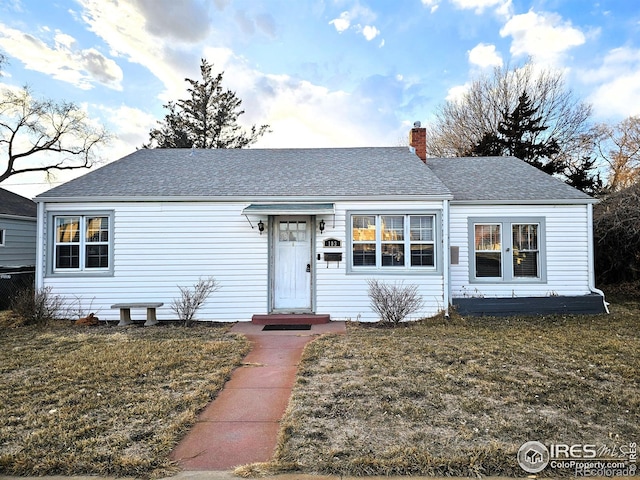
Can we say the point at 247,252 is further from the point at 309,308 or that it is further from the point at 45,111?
the point at 45,111

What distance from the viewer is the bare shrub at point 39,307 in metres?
8.42

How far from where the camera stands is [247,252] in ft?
28.8

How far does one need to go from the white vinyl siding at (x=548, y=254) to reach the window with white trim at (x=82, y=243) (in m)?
8.85

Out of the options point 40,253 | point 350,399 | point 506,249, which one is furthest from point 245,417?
point 506,249

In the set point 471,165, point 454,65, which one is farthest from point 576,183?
point 471,165

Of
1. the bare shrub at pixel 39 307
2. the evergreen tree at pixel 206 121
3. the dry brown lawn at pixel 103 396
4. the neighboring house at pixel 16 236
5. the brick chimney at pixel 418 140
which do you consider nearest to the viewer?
the dry brown lawn at pixel 103 396

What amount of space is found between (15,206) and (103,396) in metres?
14.8

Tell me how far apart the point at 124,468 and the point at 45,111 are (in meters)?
24.1

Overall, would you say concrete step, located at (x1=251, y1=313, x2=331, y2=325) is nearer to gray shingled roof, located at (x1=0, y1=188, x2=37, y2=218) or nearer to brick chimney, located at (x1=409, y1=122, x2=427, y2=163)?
brick chimney, located at (x1=409, y1=122, x2=427, y2=163)

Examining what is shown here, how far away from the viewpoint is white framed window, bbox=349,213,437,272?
28.8 feet

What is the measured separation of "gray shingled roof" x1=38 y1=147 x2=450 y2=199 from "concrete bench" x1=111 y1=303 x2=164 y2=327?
2609 millimetres

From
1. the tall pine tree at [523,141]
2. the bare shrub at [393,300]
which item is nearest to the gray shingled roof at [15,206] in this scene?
the bare shrub at [393,300]

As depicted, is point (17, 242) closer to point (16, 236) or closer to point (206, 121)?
point (16, 236)

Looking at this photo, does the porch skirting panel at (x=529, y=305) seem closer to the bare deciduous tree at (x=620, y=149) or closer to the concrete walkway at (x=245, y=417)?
the concrete walkway at (x=245, y=417)
